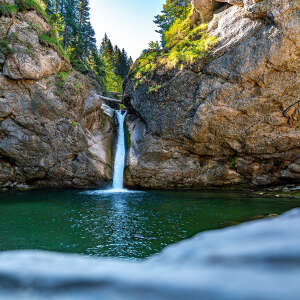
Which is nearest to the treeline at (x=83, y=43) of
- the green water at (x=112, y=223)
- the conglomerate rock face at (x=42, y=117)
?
the conglomerate rock face at (x=42, y=117)

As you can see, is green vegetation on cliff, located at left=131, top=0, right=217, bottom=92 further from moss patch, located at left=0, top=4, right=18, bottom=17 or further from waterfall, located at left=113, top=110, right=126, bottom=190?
moss patch, located at left=0, top=4, right=18, bottom=17

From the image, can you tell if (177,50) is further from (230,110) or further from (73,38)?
(73,38)

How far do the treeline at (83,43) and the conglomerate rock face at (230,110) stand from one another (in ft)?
43.2

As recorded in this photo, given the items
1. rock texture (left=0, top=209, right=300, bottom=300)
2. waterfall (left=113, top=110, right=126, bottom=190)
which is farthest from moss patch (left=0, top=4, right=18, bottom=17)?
rock texture (left=0, top=209, right=300, bottom=300)

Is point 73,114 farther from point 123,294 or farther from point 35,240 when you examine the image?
point 123,294

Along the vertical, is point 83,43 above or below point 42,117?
above

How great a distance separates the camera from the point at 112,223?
23.2ft

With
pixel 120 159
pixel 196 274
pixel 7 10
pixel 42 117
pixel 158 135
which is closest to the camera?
pixel 196 274

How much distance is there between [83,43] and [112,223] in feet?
94.7

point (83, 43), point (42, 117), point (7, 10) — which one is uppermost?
point (83, 43)

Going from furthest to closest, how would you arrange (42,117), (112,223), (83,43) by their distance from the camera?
(83,43) < (42,117) < (112,223)

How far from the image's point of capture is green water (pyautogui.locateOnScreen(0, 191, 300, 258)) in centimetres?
513

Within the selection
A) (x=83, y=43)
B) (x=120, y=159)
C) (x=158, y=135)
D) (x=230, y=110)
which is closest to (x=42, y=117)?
(x=120, y=159)

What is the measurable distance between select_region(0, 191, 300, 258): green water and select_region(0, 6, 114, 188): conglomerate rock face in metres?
5.50
